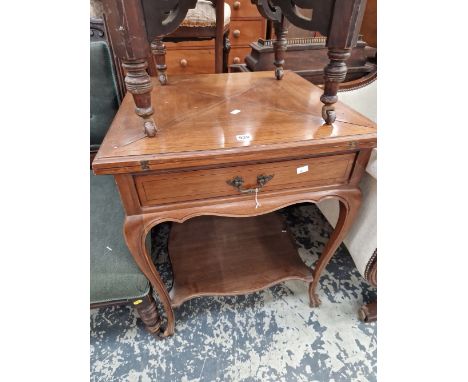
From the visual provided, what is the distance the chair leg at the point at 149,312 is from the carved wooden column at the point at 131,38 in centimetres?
59

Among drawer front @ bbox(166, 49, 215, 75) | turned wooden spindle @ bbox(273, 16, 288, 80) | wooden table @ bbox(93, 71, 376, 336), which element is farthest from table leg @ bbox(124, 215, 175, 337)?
drawer front @ bbox(166, 49, 215, 75)

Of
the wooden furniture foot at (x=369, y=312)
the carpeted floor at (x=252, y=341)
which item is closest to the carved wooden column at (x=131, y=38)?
the carpeted floor at (x=252, y=341)

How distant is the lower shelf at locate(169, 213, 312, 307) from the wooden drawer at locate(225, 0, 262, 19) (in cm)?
140

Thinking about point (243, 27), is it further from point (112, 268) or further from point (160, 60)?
point (112, 268)

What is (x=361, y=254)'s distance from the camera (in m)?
0.91

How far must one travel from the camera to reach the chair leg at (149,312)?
2.64 feet

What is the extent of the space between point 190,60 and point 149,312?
5.27 feet

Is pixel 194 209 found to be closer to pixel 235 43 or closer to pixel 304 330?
pixel 304 330

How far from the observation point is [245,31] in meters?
1.86

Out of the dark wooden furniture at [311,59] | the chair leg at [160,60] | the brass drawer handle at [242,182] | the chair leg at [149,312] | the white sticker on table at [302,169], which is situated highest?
the chair leg at [160,60]

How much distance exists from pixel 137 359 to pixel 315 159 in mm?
846

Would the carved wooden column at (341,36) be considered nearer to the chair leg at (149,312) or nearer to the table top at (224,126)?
the table top at (224,126)

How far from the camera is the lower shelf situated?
2.95ft

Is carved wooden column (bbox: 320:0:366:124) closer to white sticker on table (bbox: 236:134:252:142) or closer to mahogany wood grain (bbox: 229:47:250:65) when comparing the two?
white sticker on table (bbox: 236:134:252:142)
